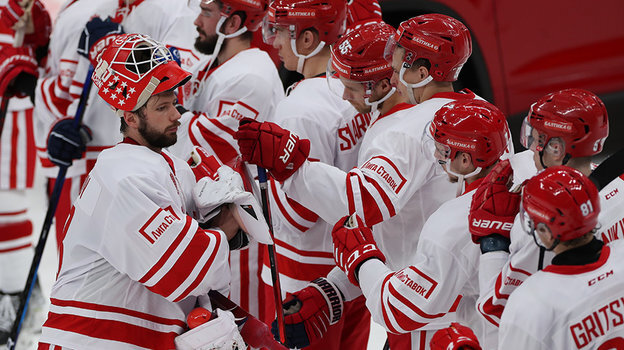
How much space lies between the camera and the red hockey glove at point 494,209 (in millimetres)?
1860

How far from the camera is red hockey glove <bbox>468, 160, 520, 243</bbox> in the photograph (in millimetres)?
1860

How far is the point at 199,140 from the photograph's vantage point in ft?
10.5

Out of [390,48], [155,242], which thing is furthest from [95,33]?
→ [155,242]

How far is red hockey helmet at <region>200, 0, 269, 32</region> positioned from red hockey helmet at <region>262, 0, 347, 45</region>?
31 cm

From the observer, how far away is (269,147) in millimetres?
2420

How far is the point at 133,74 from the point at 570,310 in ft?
3.83

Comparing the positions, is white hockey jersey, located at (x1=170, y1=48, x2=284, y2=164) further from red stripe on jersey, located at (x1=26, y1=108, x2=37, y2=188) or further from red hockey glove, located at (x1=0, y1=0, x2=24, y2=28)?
red stripe on jersey, located at (x1=26, y1=108, x2=37, y2=188)

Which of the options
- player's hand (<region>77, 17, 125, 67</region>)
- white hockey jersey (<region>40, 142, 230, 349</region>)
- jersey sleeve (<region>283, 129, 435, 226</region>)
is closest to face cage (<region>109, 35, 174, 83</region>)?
white hockey jersey (<region>40, 142, 230, 349</region>)

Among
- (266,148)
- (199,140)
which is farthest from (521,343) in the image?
(199,140)

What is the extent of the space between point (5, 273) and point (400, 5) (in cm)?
228

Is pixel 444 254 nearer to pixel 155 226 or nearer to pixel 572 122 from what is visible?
pixel 572 122

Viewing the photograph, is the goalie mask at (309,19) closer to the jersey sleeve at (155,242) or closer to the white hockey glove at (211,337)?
the jersey sleeve at (155,242)

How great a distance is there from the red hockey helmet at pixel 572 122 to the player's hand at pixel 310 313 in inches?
35.0

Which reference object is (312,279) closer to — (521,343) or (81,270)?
(81,270)
